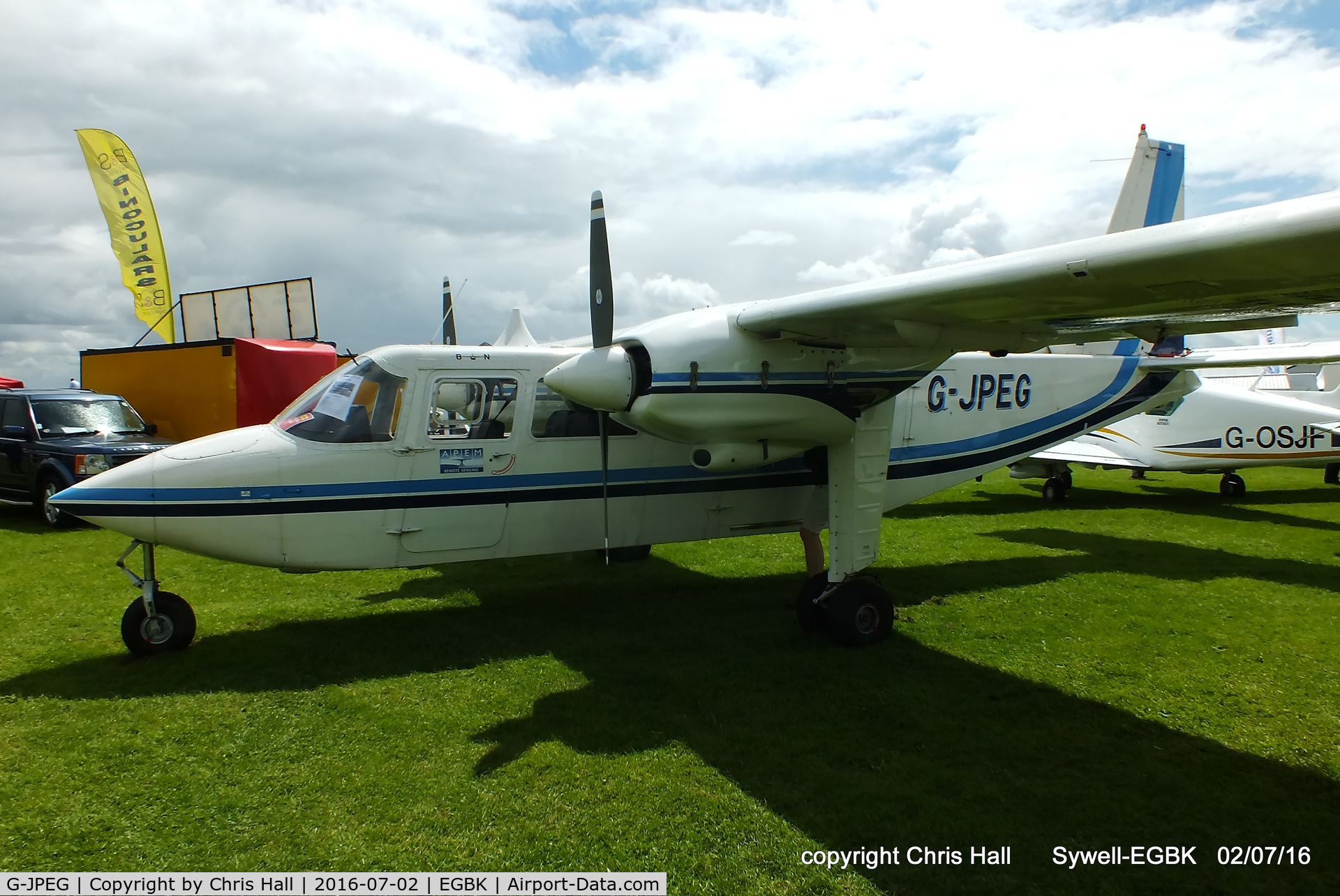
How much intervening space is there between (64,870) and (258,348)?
442 inches

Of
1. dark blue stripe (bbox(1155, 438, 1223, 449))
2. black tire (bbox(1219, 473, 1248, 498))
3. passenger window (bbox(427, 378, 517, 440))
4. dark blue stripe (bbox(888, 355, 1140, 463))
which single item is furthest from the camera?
black tire (bbox(1219, 473, 1248, 498))

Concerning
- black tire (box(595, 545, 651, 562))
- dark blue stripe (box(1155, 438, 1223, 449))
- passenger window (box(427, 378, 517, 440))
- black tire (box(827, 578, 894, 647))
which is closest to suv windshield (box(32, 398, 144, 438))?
black tire (box(595, 545, 651, 562))

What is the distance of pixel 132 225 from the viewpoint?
62.7 feet

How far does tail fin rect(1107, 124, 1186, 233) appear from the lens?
9.77 m

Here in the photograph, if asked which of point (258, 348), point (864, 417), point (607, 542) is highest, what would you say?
point (258, 348)

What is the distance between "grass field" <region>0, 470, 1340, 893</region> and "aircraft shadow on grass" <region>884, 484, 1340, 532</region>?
502 centimetres

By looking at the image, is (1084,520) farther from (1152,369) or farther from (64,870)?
(64,870)

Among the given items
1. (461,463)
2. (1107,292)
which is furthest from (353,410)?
(1107,292)

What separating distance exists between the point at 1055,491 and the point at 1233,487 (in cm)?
406

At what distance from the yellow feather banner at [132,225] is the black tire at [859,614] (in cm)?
1970

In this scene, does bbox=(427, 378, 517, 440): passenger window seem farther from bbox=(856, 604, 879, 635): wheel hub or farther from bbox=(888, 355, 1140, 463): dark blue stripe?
bbox=(888, 355, 1140, 463): dark blue stripe

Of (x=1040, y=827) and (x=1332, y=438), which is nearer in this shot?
(x=1040, y=827)

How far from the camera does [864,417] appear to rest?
20.9 ft

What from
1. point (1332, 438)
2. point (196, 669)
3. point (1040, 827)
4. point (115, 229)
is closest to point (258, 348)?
point (196, 669)
